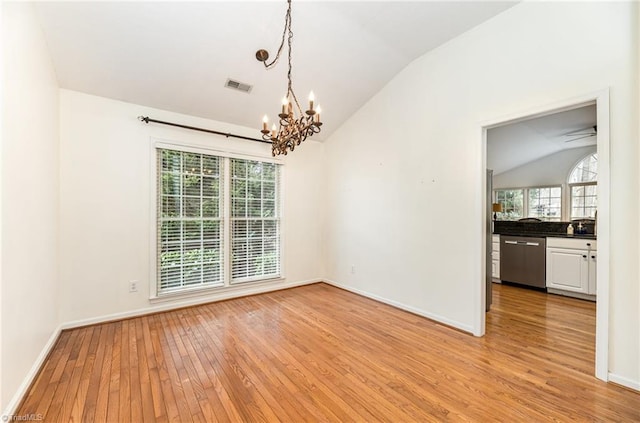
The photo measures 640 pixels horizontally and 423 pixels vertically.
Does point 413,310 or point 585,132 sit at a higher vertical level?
point 585,132

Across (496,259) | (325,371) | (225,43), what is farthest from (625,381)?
(225,43)

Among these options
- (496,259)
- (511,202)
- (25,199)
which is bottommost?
(496,259)

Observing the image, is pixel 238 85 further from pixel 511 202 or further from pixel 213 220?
pixel 511 202

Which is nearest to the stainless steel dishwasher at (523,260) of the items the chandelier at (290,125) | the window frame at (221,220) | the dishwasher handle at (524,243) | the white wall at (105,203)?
the dishwasher handle at (524,243)

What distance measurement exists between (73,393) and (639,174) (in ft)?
14.5

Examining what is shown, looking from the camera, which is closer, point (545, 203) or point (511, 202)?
point (545, 203)

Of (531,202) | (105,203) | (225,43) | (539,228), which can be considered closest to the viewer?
(225,43)

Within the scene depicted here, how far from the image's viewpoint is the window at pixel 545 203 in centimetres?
595

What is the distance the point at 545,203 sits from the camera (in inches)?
241

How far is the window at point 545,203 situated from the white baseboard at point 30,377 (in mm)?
8360

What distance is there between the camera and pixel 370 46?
3.28m

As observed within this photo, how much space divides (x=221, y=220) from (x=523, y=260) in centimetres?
513

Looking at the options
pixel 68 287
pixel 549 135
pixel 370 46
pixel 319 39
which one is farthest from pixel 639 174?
pixel 68 287

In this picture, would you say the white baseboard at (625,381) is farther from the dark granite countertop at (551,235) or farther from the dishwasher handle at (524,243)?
the dishwasher handle at (524,243)
